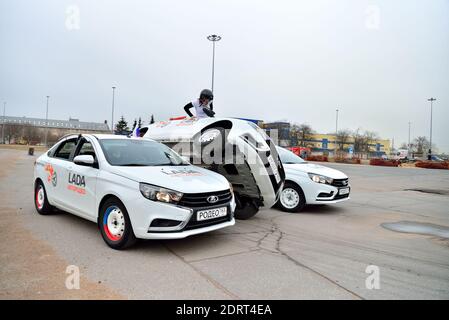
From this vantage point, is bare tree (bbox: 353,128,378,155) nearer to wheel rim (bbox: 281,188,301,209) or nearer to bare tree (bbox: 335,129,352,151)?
bare tree (bbox: 335,129,352,151)

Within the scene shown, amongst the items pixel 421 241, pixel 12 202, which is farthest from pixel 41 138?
pixel 421 241

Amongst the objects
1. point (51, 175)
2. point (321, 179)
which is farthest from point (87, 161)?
point (321, 179)

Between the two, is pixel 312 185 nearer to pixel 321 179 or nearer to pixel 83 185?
pixel 321 179

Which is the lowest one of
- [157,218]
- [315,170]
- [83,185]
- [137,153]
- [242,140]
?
[157,218]

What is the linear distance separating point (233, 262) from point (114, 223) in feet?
5.69

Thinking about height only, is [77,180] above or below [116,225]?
above

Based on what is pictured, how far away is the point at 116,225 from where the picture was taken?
4.13 meters

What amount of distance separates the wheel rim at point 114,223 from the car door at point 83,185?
339 mm

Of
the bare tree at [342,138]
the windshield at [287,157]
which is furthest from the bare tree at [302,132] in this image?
the windshield at [287,157]

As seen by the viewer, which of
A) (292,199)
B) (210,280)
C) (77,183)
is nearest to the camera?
(210,280)

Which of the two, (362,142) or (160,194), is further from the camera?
(362,142)
